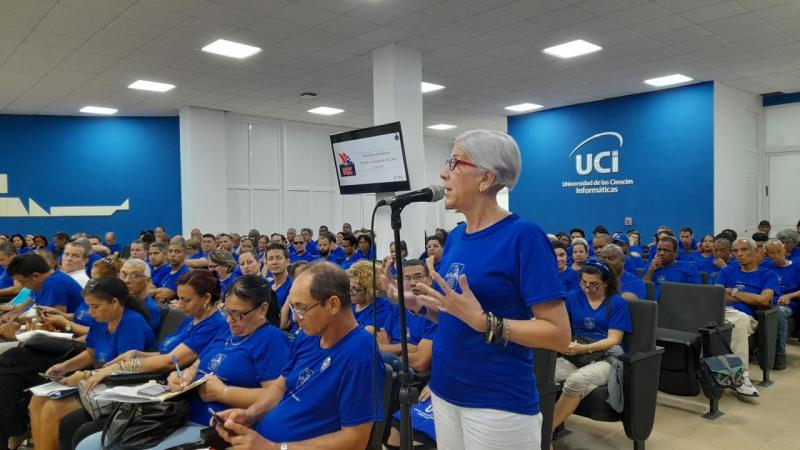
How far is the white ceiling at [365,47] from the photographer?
18.8 ft

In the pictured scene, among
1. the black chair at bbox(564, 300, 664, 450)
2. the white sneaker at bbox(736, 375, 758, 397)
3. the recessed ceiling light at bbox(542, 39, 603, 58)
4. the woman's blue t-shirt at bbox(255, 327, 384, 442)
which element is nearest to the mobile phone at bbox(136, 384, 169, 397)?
the woman's blue t-shirt at bbox(255, 327, 384, 442)

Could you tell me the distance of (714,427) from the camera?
11.7 ft

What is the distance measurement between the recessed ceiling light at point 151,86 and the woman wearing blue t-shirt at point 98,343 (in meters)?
6.80

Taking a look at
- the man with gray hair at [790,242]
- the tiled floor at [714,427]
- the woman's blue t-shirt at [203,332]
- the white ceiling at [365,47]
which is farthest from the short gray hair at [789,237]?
the woman's blue t-shirt at [203,332]

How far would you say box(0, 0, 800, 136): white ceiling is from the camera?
5738 millimetres

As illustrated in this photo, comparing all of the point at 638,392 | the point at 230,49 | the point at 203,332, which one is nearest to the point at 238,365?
the point at 203,332

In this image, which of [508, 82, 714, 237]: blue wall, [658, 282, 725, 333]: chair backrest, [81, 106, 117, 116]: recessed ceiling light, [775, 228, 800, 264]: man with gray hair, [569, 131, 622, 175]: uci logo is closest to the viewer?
[658, 282, 725, 333]: chair backrest

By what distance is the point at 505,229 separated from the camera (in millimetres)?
1381

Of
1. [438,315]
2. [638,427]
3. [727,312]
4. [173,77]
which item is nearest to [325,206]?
[173,77]

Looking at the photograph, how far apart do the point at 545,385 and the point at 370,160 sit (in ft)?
17.4

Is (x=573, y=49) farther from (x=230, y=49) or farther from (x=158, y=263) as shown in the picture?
(x=158, y=263)

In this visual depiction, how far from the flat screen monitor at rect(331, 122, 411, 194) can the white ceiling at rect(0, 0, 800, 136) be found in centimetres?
113

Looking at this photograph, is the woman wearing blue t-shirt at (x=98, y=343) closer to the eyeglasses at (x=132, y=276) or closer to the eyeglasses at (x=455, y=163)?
the eyeglasses at (x=132, y=276)

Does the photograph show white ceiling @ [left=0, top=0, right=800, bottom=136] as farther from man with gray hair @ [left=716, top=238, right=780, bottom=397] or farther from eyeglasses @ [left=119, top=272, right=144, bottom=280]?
eyeglasses @ [left=119, top=272, right=144, bottom=280]
